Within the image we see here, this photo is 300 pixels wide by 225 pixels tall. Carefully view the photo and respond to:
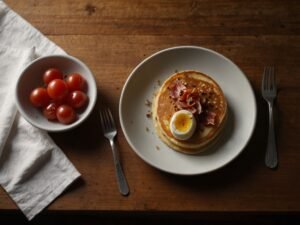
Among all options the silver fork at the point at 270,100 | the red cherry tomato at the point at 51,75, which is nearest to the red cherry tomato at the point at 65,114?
the red cherry tomato at the point at 51,75

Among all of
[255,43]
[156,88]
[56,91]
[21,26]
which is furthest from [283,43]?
[21,26]

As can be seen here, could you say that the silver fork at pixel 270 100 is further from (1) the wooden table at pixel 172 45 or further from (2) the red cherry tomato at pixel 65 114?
(2) the red cherry tomato at pixel 65 114

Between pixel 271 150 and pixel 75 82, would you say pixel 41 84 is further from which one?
pixel 271 150

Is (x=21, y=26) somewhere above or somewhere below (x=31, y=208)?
above

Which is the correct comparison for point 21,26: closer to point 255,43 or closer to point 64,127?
point 64,127

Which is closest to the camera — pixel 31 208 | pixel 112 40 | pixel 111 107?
pixel 31 208

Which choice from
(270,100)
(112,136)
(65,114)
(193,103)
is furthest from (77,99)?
(270,100)

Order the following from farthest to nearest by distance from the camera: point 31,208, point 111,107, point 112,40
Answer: point 112,40 < point 111,107 < point 31,208
